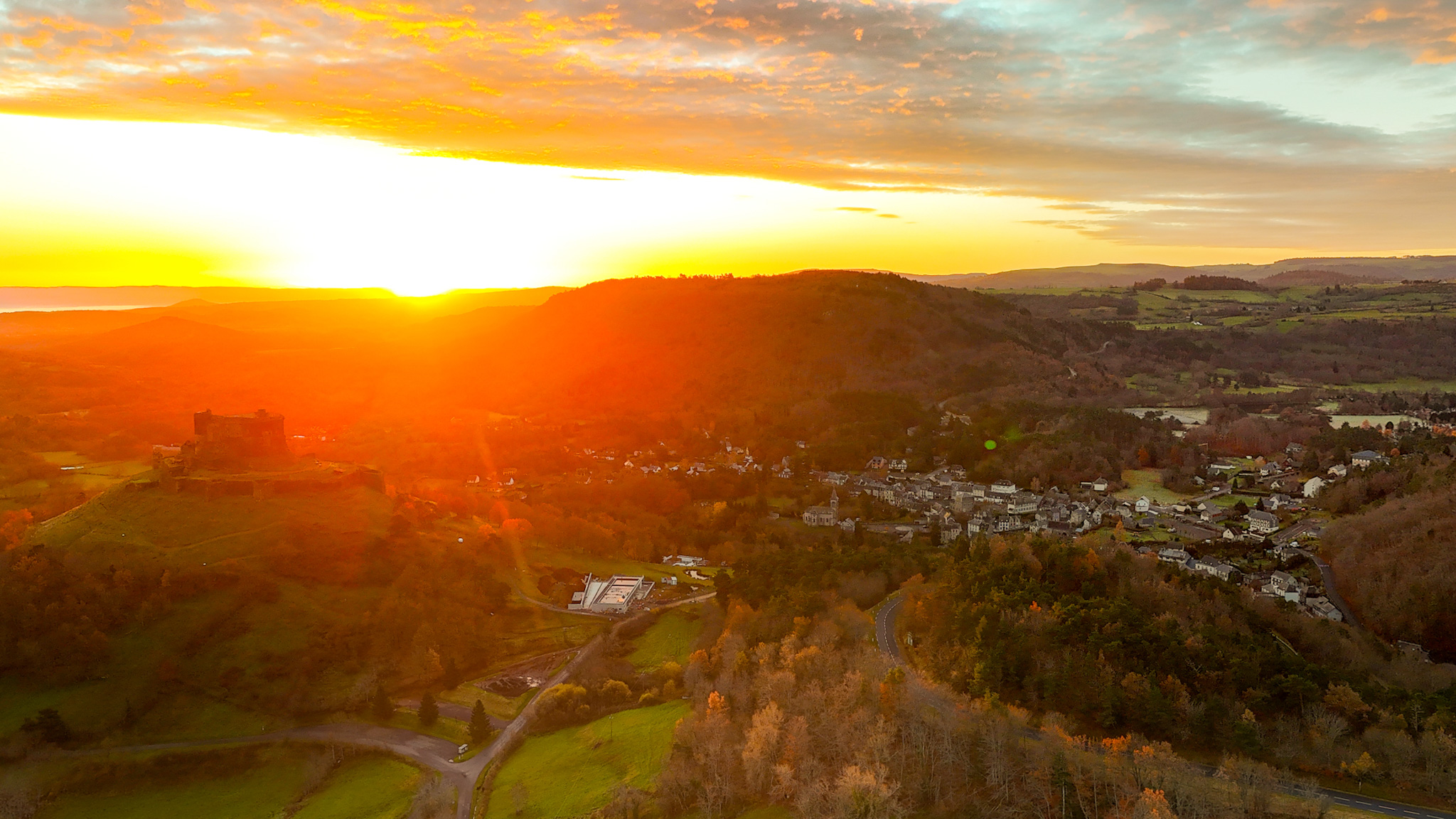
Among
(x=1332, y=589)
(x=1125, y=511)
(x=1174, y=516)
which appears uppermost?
(x=1332, y=589)

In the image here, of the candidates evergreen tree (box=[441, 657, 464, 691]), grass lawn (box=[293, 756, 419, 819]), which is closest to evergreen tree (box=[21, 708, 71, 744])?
grass lawn (box=[293, 756, 419, 819])

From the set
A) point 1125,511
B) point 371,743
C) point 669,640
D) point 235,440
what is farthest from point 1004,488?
point 235,440

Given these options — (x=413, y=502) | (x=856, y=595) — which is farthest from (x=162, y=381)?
(x=856, y=595)

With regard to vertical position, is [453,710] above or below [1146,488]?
below

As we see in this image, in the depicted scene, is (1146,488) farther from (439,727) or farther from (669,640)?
(439,727)

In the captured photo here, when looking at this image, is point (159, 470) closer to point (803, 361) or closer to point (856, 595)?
point (856, 595)
